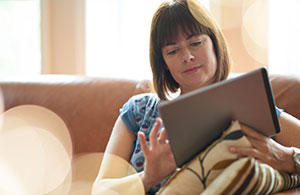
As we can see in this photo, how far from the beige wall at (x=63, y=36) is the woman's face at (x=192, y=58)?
1.53 metres

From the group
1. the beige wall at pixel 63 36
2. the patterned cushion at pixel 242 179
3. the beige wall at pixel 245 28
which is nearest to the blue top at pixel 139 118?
→ the patterned cushion at pixel 242 179

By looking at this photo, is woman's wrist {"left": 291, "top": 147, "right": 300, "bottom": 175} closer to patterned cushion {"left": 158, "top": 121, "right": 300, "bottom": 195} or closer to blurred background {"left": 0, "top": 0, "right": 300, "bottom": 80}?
patterned cushion {"left": 158, "top": 121, "right": 300, "bottom": 195}

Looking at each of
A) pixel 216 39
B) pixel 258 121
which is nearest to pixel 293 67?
pixel 216 39

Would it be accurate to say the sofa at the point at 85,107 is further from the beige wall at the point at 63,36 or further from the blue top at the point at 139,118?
the beige wall at the point at 63,36

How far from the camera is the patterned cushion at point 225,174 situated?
2.51 feet

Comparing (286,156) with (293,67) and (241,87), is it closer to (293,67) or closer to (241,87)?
(241,87)

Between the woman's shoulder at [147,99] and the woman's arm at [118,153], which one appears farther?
the woman's shoulder at [147,99]

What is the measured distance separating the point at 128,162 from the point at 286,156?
0.56 m

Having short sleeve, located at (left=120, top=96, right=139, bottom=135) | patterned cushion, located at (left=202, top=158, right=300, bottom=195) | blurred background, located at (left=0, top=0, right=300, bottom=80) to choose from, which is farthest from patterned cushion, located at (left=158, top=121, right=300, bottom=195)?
blurred background, located at (left=0, top=0, right=300, bottom=80)

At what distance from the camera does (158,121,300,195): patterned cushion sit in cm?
77

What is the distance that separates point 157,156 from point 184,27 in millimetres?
480

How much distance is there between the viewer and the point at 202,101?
2.61 feet

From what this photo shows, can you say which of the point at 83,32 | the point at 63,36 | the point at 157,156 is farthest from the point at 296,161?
the point at 63,36

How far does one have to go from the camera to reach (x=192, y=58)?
116 centimetres
